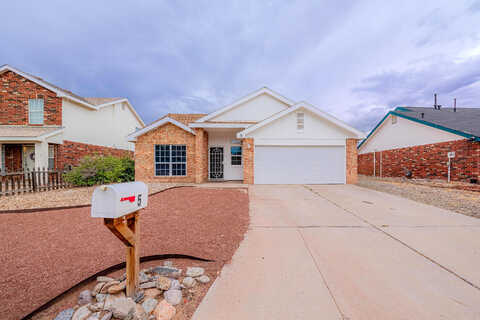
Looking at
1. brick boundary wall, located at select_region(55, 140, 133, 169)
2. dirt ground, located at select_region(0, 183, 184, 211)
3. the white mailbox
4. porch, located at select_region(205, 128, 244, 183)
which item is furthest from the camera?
porch, located at select_region(205, 128, 244, 183)

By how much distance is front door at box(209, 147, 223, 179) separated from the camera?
13.1 metres

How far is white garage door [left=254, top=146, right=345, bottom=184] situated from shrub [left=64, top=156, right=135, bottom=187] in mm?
7346

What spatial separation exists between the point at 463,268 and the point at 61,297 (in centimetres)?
522

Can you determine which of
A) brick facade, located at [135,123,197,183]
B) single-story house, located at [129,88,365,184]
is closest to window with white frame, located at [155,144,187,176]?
single-story house, located at [129,88,365,184]

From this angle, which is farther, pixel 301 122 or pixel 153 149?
pixel 153 149

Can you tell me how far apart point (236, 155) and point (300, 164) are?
13.7 ft

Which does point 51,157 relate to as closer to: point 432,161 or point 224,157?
point 224,157

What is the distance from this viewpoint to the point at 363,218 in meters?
5.21

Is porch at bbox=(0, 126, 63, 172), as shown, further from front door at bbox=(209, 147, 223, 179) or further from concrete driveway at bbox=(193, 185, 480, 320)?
concrete driveway at bbox=(193, 185, 480, 320)

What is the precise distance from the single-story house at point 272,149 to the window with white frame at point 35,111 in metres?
6.18

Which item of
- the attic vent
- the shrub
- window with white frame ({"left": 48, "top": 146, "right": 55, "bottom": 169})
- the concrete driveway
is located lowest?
the concrete driveway

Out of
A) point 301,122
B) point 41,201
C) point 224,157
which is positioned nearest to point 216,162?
point 224,157

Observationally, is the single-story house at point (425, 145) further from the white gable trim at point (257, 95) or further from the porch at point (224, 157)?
the porch at point (224, 157)

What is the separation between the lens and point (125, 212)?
189 cm
